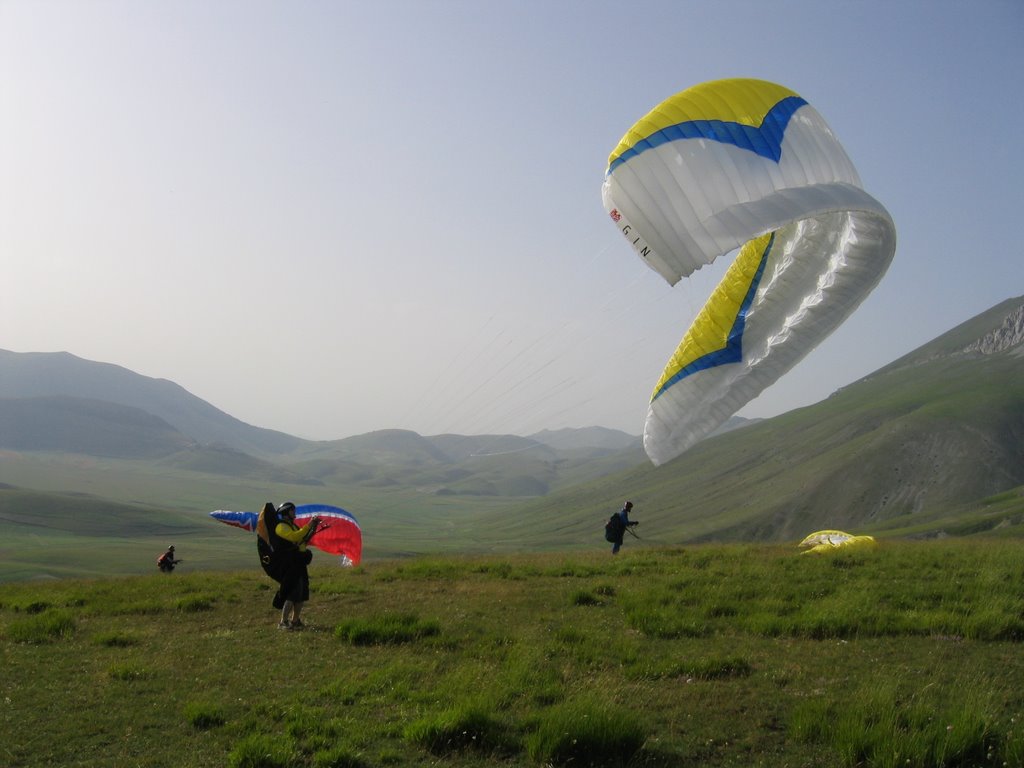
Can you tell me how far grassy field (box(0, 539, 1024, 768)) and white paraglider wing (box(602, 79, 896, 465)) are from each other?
193 inches

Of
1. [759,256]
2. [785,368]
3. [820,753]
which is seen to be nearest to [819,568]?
[785,368]

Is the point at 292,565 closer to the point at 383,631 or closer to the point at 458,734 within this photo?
the point at 383,631

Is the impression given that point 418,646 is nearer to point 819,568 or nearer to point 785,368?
point 819,568

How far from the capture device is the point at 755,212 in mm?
11852

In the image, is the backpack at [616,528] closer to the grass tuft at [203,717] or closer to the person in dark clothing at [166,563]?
the person in dark clothing at [166,563]

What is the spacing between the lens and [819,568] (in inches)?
503

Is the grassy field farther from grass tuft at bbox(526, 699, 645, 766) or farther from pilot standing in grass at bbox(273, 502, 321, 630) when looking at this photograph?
pilot standing in grass at bbox(273, 502, 321, 630)

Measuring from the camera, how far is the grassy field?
17.9ft

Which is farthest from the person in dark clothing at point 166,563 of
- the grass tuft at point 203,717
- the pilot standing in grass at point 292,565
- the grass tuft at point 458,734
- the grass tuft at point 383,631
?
the grass tuft at point 458,734

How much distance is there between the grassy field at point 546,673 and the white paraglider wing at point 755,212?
193 inches

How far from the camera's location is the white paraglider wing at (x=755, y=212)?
1219 cm

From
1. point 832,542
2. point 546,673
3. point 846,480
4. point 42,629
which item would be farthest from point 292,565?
point 846,480

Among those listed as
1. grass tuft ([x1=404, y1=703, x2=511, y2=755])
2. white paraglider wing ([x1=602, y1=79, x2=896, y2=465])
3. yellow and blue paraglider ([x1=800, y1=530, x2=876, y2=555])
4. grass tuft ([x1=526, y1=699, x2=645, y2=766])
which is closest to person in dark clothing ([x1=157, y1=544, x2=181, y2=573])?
white paraglider wing ([x1=602, y1=79, x2=896, y2=465])

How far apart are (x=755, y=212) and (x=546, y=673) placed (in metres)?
8.10
